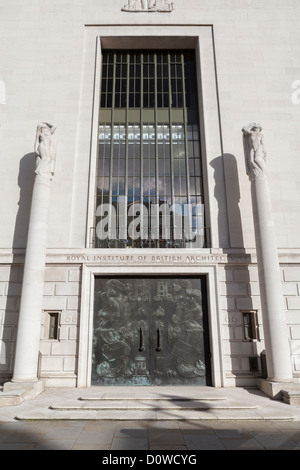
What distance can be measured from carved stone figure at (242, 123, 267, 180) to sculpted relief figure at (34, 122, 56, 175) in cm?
873

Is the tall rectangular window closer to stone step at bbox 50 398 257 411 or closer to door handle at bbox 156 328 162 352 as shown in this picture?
door handle at bbox 156 328 162 352

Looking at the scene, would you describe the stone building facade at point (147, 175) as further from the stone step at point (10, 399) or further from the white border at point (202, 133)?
the stone step at point (10, 399)

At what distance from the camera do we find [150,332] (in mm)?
12758

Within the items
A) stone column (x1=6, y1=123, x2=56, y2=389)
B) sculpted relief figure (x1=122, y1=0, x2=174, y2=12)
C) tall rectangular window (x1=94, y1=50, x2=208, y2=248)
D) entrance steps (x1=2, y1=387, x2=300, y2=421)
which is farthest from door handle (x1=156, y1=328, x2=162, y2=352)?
sculpted relief figure (x1=122, y1=0, x2=174, y2=12)

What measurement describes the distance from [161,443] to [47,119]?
14724 millimetres

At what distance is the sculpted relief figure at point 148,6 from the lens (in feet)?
57.1

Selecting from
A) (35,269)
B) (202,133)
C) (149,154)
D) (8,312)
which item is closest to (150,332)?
(35,269)

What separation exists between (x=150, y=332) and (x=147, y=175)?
7667 mm

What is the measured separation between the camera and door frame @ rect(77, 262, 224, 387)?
12.1m

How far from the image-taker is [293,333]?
488 inches

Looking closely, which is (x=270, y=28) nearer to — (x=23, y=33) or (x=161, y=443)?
(x=23, y=33)

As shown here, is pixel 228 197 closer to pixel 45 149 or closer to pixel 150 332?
pixel 150 332
